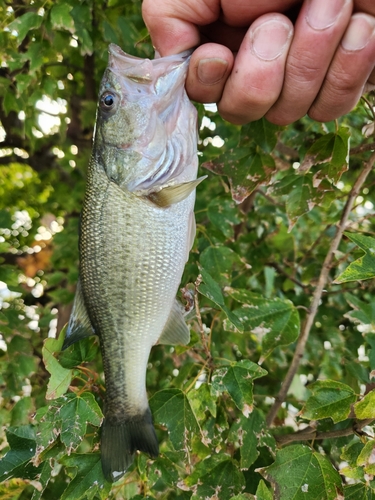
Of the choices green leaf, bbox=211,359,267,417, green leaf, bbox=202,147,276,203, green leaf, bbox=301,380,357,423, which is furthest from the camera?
green leaf, bbox=202,147,276,203

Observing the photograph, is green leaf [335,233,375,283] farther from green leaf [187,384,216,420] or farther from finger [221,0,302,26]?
finger [221,0,302,26]

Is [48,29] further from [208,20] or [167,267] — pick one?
A: [167,267]

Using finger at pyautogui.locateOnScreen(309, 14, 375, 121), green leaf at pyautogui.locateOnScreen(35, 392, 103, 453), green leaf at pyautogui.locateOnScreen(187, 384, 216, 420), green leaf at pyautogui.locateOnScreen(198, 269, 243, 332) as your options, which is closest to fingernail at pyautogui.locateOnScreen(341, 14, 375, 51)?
finger at pyautogui.locateOnScreen(309, 14, 375, 121)

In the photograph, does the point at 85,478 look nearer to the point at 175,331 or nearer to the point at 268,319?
the point at 175,331

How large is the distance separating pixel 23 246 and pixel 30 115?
1.71 metres

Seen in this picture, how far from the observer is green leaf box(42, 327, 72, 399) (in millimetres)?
1001

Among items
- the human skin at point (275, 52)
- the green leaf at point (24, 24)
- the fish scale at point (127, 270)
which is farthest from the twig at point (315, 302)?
the green leaf at point (24, 24)

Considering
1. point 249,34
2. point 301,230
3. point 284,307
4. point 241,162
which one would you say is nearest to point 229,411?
point 284,307

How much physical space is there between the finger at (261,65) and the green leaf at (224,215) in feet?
1.82

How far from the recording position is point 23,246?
11.4ft

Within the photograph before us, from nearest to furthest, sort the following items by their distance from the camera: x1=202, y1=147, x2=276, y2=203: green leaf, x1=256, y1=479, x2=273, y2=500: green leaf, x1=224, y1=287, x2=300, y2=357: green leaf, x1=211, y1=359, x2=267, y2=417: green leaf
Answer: x1=256, y1=479, x2=273, y2=500: green leaf → x1=211, y1=359, x2=267, y2=417: green leaf → x1=224, y1=287, x2=300, y2=357: green leaf → x1=202, y1=147, x2=276, y2=203: green leaf

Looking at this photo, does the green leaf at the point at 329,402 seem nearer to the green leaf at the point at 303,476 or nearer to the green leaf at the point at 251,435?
the green leaf at the point at 303,476

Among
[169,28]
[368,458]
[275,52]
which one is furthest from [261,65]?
[368,458]

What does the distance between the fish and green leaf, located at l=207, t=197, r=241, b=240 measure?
0.38 m
